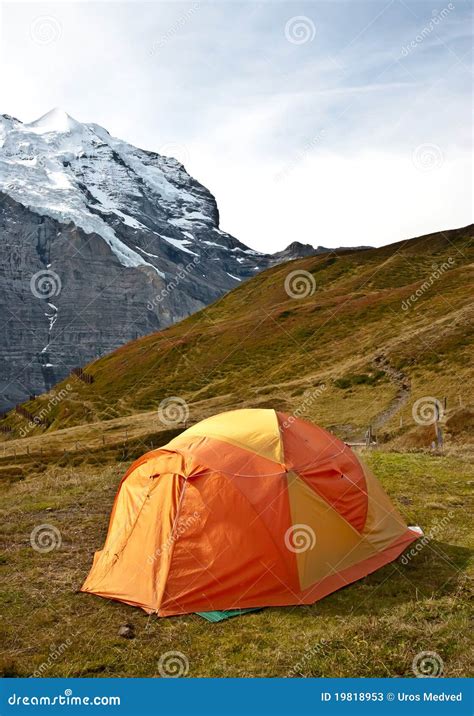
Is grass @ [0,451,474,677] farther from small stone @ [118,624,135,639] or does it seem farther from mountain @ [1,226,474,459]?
mountain @ [1,226,474,459]

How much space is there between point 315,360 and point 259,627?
67334 mm

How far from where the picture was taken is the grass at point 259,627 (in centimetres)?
901

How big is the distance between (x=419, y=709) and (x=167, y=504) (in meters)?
6.10

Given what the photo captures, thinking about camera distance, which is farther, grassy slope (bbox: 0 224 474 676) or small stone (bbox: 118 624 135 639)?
small stone (bbox: 118 624 135 639)

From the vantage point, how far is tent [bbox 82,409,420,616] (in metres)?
11.4

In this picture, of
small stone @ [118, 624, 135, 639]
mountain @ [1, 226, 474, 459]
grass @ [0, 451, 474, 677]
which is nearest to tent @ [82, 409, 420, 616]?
grass @ [0, 451, 474, 677]

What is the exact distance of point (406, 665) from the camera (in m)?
8.79

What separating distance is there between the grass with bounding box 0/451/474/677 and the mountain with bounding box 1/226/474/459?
21653 mm

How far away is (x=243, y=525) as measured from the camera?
11766mm

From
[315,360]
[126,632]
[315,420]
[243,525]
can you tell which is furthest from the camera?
[315,360]

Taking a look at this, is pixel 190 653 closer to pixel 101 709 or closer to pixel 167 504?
pixel 101 709

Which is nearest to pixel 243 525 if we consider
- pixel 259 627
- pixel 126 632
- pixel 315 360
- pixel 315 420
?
pixel 259 627

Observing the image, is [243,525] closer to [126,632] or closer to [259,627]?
[259,627]

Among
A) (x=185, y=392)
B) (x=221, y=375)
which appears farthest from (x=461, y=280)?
(x=185, y=392)
